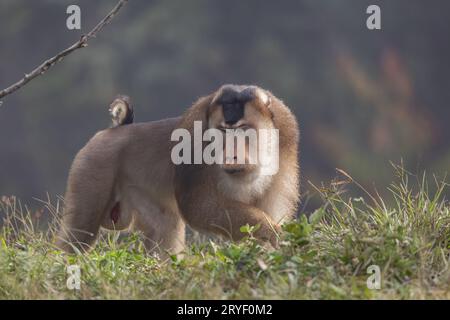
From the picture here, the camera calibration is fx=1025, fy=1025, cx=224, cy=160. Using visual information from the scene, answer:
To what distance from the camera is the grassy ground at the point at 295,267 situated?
18.4ft

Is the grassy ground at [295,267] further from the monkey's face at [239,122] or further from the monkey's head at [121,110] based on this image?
the monkey's head at [121,110]

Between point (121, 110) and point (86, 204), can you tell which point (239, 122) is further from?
point (121, 110)

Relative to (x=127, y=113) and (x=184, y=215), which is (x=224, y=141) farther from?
(x=127, y=113)

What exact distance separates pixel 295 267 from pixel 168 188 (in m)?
2.87

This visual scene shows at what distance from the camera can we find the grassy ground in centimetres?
561

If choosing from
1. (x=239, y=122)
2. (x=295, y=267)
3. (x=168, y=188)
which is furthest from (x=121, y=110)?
(x=295, y=267)

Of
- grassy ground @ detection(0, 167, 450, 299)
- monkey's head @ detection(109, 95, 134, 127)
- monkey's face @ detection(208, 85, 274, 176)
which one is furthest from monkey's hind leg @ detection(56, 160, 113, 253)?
grassy ground @ detection(0, 167, 450, 299)

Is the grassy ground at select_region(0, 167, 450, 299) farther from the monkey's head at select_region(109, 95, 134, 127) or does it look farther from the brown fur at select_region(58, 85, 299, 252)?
the monkey's head at select_region(109, 95, 134, 127)

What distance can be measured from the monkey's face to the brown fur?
0.02m

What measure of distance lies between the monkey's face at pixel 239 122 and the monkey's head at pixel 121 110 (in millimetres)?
1548

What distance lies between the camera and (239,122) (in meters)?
7.40

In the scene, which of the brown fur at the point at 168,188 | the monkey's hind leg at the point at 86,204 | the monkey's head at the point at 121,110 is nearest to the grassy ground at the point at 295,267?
the brown fur at the point at 168,188

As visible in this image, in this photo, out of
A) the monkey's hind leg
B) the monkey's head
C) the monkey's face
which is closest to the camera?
the monkey's face
